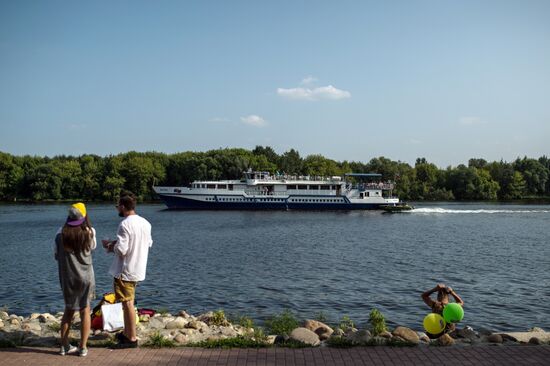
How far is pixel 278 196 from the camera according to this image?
7581cm

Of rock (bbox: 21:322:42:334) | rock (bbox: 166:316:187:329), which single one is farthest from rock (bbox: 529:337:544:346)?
rock (bbox: 21:322:42:334)

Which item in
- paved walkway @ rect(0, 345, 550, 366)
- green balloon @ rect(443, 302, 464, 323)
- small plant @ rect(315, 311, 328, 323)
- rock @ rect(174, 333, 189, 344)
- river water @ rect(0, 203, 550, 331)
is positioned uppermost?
green balloon @ rect(443, 302, 464, 323)

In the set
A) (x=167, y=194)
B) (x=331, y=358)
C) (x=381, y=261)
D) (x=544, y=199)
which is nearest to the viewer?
(x=331, y=358)

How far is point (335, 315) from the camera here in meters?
15.7

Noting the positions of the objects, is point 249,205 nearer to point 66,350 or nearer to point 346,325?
point 346,325

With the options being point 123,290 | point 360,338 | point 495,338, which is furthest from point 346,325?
point 123,290

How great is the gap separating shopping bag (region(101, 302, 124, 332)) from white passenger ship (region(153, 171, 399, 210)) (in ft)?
217

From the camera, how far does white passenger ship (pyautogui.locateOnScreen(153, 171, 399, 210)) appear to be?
75.2 meters

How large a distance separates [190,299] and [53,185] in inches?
3623

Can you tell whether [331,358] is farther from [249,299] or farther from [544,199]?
[544,199]

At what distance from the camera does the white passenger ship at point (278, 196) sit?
75.2m

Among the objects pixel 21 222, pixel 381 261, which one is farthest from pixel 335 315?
pixel 21 222

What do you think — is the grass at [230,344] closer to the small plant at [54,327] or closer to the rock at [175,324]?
the rock at [175,324]

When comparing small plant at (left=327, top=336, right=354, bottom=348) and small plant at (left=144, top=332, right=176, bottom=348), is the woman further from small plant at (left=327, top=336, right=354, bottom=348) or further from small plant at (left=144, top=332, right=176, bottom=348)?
small plant at (left=327, top=336, right=354, bottom=348)
